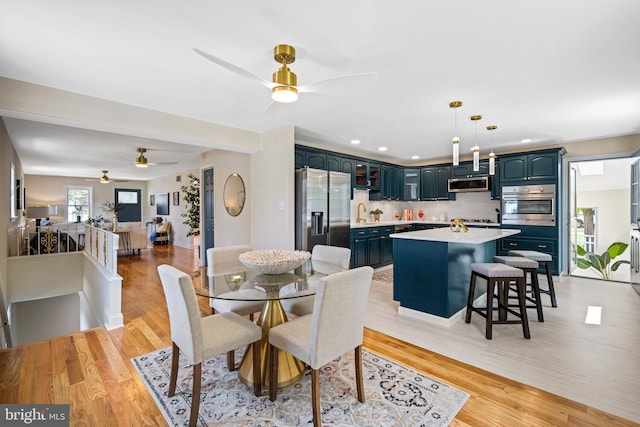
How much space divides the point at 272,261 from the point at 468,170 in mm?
5494

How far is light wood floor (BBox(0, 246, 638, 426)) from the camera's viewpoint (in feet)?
5.84

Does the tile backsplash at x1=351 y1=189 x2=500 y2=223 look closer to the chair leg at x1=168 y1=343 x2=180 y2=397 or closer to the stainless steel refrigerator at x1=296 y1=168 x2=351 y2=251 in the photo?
the stainless steel refrigerator at x1=296 y1=168 x2=351 y2=251

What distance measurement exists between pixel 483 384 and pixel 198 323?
1976 mm

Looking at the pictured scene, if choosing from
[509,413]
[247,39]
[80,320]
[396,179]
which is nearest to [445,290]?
[509,413]

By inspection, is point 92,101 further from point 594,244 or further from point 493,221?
point 594,244

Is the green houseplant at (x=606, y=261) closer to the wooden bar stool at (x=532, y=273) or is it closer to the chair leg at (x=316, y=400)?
the wooden bar stool at (x=532, y=273)

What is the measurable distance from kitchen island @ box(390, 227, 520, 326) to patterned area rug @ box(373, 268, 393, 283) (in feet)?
4.57

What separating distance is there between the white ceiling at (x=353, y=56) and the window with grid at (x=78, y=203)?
9909 millimetres

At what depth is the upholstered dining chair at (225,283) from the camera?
1.99 m

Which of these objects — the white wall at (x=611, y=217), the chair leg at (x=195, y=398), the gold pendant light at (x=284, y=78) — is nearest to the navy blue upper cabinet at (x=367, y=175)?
the gold pendant light at (x=284, y=78)

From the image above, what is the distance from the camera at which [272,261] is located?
218 cm

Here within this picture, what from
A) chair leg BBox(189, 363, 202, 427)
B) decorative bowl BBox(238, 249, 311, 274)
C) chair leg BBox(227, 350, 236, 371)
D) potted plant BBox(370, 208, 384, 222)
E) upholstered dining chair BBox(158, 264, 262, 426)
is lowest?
chair leg BBox(227, 350, 236, 371)

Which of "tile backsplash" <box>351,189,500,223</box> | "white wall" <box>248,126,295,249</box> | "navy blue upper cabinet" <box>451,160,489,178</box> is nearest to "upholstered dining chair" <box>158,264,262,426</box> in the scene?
"white wall" <box>248,126,295,249</box>

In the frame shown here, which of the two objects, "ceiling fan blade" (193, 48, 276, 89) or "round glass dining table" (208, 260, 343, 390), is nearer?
"ceiling fan blade" (193, 48, 276, 89)
